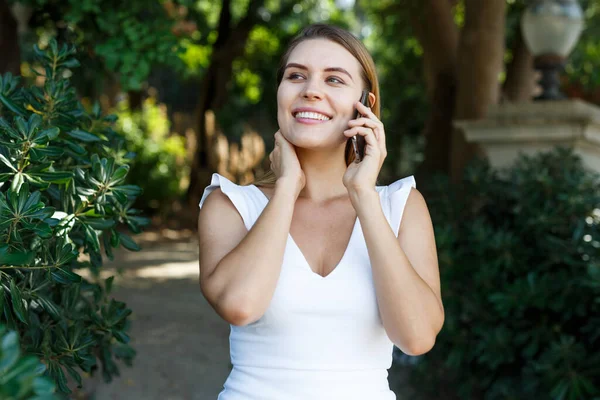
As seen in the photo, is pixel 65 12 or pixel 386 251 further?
pixel 65 12

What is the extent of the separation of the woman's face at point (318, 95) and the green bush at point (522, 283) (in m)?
1.83

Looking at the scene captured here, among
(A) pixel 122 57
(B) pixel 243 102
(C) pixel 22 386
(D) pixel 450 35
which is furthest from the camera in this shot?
(B) pixel 243 102

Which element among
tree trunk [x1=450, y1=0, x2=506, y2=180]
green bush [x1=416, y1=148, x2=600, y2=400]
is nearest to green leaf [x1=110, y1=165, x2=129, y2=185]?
green bush [x1=416, y1=148, x2=600, y2=400]

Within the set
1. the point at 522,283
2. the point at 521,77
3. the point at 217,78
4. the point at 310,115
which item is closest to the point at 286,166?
the point at 310,115

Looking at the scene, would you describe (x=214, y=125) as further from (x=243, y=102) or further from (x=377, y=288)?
(x=377, y=288)

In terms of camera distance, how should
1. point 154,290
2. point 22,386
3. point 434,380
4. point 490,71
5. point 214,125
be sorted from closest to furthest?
1. point 22,386
2. point 434,380
3. point 490,71
4. point 154,290
5. point 214,125

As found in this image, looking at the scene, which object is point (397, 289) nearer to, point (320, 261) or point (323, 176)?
point (320, 261)

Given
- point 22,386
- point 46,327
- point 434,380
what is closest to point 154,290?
point 434,380

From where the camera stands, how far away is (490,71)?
5.81m

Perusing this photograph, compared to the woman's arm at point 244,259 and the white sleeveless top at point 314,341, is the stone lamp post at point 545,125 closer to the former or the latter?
the white sleeveless top at point 314,341

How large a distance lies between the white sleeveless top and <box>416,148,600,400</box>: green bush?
1.77m

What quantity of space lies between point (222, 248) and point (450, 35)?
5.20 m

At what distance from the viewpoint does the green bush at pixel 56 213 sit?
185 cm

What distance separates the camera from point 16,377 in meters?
1.02
